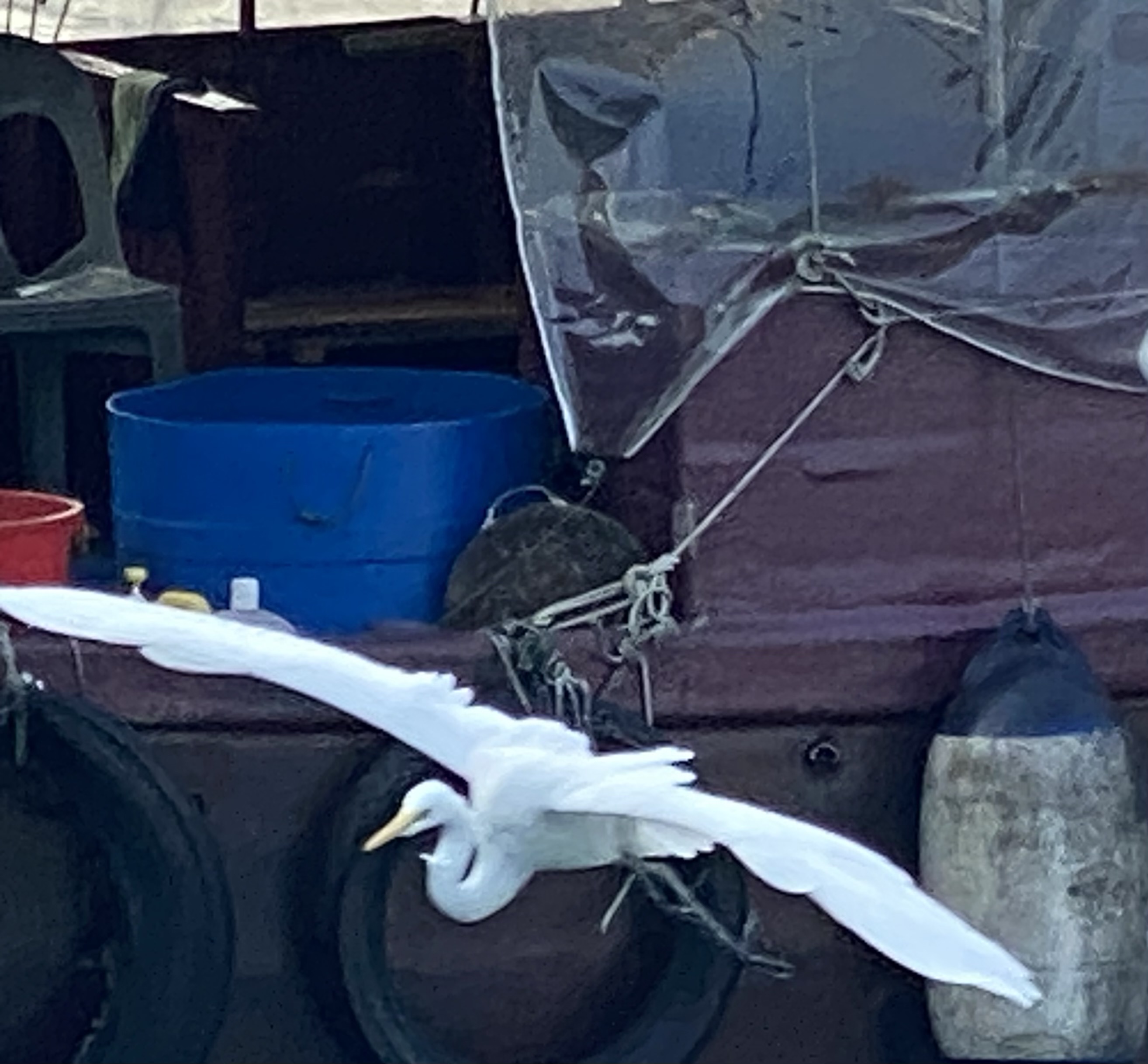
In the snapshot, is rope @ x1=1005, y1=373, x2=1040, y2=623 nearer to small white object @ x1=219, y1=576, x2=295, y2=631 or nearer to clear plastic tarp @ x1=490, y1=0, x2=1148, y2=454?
clear plastic tarp @ x1=490, y1=0, x2=1148, y2=454

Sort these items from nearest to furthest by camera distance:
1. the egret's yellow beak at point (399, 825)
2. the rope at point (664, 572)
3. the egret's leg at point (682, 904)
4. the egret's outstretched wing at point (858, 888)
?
1. the egret's outstretched wing at point (858, 888)
2. the egret's yellow beak at point (399, 825)
3. the egret's leg at point (682, 904)
4. the rope at point (664, 572)

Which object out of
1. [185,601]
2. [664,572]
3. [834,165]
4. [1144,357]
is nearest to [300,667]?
[185,601]

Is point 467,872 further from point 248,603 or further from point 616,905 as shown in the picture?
point 248,603

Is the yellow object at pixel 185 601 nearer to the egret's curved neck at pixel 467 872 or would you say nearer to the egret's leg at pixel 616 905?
the egret's curved neck at pixel 467 872

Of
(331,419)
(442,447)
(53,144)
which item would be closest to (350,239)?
(53,144)

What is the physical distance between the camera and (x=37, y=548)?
4.57m

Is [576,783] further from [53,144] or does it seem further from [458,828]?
[53,144]

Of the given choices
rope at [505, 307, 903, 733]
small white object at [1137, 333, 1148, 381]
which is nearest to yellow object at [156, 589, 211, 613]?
rope at [505, 307, 903, 733]

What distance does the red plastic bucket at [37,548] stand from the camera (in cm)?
453

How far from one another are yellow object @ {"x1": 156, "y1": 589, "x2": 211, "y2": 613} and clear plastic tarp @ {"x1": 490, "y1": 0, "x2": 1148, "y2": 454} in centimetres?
67

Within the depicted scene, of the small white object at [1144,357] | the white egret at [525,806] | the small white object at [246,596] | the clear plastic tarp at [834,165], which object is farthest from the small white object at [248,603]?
the small white object at [1144,357]

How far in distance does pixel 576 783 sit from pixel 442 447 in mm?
739

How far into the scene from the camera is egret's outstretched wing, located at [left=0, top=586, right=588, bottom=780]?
13.2ft

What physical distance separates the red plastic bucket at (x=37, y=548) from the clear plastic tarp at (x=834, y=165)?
818mm
